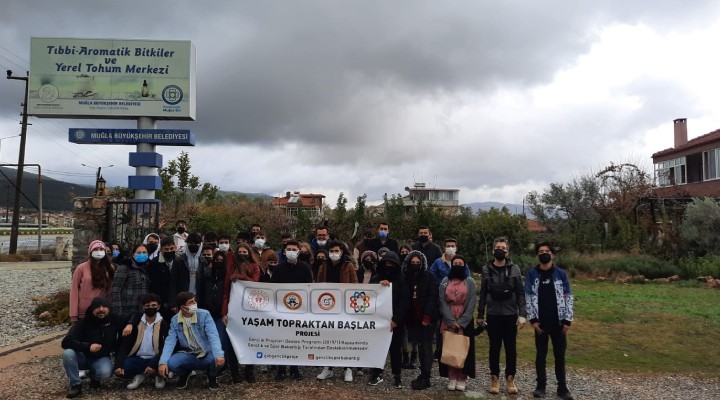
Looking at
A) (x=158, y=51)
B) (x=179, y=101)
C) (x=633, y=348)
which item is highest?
(x=158, y=51)

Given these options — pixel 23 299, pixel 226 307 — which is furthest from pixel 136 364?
pixel 23 299

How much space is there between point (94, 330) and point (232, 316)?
1607mm

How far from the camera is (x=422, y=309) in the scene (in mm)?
6195

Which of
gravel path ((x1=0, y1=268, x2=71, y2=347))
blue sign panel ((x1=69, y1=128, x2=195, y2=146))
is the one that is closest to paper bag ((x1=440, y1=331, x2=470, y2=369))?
gravel path ((x1=0, y1=268, x2=71, y2=347))

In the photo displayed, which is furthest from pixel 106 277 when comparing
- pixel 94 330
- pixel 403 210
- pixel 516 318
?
pixel 403 210

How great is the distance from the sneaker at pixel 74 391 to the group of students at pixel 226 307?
1 cm

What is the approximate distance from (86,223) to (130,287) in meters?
5.50

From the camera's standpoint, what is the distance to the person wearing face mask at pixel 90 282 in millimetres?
6582

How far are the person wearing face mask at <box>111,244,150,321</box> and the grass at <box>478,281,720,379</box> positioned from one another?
5.15 metres

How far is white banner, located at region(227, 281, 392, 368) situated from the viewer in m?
6.38

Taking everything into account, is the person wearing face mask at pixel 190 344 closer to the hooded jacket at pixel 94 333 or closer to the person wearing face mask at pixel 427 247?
the hooded jacket at pixel 94 333

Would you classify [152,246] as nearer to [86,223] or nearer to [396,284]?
[396,284]

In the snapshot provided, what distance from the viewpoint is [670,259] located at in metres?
19.6

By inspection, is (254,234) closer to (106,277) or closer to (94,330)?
(106,277)
